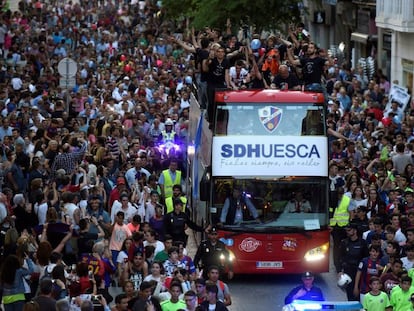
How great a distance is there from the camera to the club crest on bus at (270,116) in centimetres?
2509

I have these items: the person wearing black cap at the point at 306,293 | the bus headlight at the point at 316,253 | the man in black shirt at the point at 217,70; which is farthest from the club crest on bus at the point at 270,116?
the person wearing black cap at the point at 306,293

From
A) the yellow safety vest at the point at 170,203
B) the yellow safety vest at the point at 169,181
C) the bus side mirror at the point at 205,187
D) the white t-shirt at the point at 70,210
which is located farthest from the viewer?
the yellow safety vest at the point at 169,181

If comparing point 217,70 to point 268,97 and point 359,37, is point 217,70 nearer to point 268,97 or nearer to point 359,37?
point 268,97

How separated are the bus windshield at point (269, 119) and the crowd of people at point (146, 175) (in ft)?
2.57

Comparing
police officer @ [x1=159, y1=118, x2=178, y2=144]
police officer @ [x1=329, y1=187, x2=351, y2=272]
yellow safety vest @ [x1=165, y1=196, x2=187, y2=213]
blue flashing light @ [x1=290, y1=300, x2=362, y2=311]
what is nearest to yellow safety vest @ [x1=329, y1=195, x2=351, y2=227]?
police officer @ [x1=329, y1=187, x2=351, y2=272]

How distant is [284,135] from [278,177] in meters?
0.85

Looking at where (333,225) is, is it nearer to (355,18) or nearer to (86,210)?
(86,210)

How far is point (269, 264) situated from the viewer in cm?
2456

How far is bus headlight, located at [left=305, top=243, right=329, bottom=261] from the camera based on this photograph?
80.7ft

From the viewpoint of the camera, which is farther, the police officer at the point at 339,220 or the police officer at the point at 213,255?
the police officer at the point at 339,220

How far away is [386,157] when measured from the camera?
99.8 feet

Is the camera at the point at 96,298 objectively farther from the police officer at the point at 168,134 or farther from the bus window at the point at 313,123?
the police officer at the point at 168,134

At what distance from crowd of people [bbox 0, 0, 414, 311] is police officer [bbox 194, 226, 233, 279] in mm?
32

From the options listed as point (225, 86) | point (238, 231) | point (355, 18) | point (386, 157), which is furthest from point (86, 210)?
point (355, 18)
